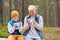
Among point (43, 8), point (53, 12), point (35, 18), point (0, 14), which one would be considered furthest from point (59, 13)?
point (35, 18)

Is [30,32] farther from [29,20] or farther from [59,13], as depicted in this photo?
[59,13]

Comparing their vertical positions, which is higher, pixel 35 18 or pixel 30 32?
pixel 35 18

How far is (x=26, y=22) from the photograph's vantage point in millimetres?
4297

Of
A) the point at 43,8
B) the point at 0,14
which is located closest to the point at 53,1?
the point at 43,8

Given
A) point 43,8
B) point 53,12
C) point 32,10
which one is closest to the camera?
point 32,10

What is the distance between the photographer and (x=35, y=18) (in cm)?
431

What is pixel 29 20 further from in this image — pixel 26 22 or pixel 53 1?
pixel 53 1

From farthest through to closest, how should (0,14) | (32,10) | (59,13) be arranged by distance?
(59,13)
(0,14)
(32,10)

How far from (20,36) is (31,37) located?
0.24 meters

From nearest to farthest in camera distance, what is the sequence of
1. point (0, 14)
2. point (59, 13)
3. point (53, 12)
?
point (0, 14) → point (59, 13) → point (53, 12)

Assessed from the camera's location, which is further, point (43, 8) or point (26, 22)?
point (43, 8)

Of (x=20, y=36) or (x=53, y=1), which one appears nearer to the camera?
(x=20, y=36)

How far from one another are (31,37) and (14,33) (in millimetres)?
373

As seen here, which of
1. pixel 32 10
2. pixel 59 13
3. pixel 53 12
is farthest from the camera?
pixel 53 12
